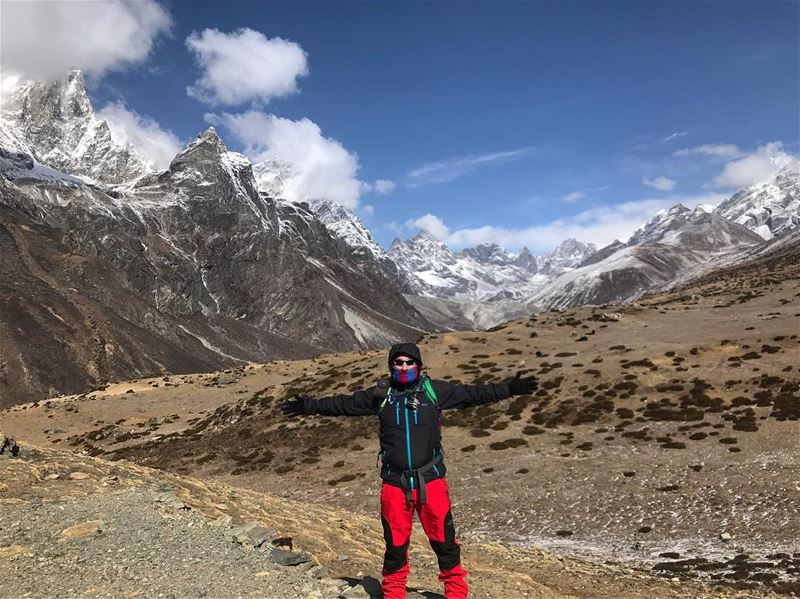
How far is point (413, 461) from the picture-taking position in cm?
974

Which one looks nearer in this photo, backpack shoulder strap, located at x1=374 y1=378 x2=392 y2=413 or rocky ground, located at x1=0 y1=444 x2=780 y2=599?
rocky ground, located at x1=0 y1=444 x2=780 y2=599

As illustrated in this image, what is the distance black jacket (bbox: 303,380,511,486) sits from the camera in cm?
979

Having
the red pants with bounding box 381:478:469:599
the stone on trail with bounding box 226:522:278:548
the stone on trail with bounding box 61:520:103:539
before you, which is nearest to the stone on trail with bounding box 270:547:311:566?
the stone on trail with bounding box 226:522:278:548

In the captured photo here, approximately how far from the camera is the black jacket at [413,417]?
9789mm

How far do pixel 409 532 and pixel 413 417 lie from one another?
1.97 m

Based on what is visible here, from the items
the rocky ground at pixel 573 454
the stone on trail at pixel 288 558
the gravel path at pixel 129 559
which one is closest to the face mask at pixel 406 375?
the gravel path at pixel 129 559

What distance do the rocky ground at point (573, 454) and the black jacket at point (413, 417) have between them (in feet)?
13.8

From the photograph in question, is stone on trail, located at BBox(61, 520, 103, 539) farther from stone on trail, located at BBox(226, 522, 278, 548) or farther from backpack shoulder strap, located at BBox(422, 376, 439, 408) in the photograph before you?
backpack shoulder strap, located at BBox(422, 376, 439, 408)

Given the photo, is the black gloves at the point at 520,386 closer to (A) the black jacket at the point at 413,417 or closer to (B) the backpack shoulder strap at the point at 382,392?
(A) the black jacket at the point at 413,417

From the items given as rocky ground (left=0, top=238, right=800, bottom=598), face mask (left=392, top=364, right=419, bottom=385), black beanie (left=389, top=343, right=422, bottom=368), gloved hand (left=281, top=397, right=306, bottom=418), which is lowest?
rocky ground (left=0, top=238, right=800, bottom=598)

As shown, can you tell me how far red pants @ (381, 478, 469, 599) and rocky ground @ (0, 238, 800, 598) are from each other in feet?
8.41

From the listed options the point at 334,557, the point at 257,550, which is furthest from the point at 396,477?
the point at 334,557

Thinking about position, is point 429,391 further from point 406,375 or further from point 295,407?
point 295,407

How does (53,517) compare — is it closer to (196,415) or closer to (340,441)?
(340,441)
